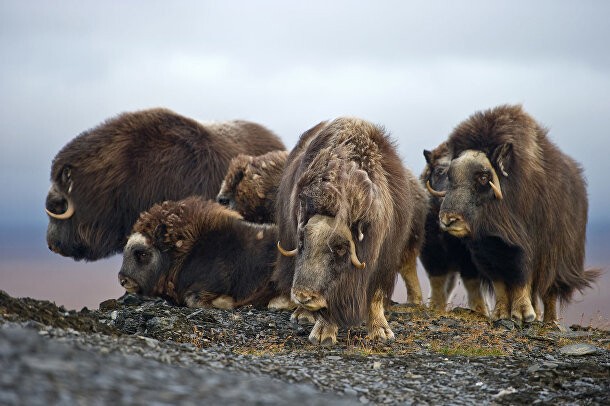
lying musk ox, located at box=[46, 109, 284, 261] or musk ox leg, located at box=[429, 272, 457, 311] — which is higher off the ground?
lying musk ox, located at box=[46, 109, 284, 261]

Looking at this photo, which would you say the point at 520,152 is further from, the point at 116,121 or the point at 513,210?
the point at 116,121

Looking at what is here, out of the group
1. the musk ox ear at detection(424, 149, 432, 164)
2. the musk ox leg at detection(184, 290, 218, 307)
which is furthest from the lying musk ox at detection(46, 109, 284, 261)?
the musk ox ear at detection(424, 149, 432, 164)

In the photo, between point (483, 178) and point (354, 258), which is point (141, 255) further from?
point (483, 178)

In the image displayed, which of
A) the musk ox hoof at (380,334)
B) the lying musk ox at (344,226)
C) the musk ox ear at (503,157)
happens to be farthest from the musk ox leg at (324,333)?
the musk ox ear at (503,157)

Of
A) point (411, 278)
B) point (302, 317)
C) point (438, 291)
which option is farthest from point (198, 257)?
point (438, 291)

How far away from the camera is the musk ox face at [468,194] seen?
26.5ft

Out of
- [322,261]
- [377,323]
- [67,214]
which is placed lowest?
[377,323]

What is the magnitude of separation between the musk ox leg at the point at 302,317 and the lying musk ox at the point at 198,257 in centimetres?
90

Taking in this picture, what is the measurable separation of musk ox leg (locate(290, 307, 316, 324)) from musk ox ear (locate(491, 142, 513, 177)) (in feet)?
7.31

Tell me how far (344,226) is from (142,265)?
264 cm

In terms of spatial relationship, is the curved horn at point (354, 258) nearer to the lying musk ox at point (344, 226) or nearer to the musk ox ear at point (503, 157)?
the lying musk ox at point (344, 226)

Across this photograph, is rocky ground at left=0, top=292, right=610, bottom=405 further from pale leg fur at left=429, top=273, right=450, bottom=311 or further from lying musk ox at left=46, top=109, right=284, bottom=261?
lying musk ox at left=46, top=109, right=284, bottom=261

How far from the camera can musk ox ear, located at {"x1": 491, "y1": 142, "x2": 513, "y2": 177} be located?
8.20 metres

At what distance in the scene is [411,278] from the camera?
895 centimetres
